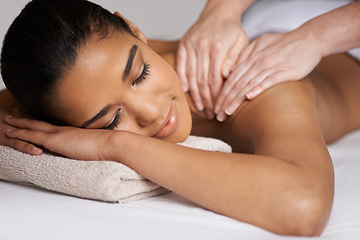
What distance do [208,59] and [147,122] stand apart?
1.33 feet

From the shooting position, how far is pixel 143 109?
1.12 meters

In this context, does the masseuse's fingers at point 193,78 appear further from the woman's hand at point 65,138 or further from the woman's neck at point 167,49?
the woman's hand at point 65,138

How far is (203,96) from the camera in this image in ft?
4.78

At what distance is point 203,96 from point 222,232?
687 mm

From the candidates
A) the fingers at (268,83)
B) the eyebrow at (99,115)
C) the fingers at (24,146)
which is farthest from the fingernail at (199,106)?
the fingers at (24,146)

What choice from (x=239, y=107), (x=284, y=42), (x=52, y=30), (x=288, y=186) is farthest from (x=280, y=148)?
(x=52, y=30)

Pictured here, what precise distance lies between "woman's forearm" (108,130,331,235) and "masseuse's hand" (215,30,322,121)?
1.36 ft

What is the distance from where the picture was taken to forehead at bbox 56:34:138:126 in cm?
106

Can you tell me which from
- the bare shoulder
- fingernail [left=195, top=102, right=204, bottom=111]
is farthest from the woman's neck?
the bare shoulder

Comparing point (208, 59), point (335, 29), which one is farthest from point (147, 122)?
point (335, 29)

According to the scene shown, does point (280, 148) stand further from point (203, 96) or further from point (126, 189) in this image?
point (203, 96)

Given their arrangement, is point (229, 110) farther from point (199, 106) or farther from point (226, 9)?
point (226, 9)

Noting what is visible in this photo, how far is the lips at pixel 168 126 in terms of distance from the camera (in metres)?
1.19

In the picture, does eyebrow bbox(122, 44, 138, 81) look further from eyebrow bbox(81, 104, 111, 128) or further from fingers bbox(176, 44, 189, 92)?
fingers bbox(176, 44, 189, 92)
